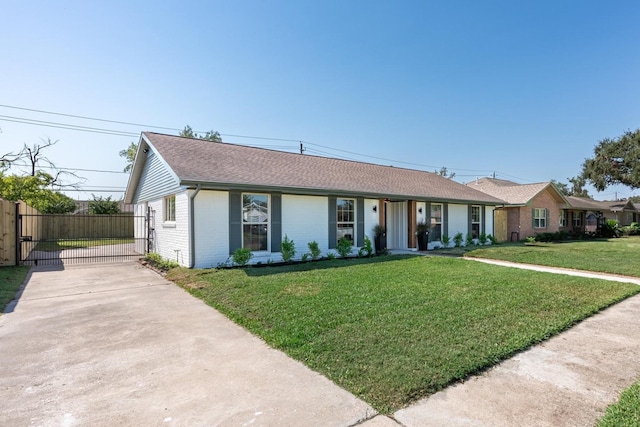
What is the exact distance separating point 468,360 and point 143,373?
3.33 m

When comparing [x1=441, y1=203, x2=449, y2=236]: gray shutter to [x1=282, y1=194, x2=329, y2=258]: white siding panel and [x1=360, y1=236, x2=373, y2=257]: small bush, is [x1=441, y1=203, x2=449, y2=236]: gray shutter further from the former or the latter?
[x1=282, y1=194, x2=329, y2=258]: white siding panel

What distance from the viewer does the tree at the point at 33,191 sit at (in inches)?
793

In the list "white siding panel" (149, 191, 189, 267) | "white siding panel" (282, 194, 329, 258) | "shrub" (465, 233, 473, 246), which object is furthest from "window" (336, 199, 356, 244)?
"shrub" (465, 233, 473, 246)

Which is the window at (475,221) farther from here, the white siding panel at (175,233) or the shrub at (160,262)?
the shrub at (160,262)

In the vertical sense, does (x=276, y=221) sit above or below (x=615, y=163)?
below

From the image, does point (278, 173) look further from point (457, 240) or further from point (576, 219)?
point (576, 219)

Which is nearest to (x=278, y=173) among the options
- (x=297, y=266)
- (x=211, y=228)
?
(x=211, y=228)

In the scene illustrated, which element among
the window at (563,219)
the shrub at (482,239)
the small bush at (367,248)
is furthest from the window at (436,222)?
the window at (563,219)

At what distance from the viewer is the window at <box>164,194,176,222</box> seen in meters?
10.6

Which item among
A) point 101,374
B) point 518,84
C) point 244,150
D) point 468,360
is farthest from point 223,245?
point 518,84

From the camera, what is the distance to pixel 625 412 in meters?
2.52

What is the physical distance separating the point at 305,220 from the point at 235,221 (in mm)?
2444

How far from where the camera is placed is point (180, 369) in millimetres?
3398

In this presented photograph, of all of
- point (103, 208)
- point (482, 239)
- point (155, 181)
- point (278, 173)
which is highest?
point (278, 173)
